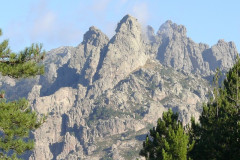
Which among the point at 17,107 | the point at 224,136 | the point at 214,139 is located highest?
the point at 17,107

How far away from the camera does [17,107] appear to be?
29.8m

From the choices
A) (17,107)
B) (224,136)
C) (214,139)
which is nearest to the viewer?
(17,107)

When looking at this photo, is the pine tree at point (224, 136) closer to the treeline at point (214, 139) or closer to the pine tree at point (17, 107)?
the treeline at point (214, 139)

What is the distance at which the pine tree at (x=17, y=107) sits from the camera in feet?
91.5

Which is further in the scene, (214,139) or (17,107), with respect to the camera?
(214,139)

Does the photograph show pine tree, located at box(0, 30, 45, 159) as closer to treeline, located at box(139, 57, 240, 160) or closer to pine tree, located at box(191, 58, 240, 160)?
treeline, located at box(139, 57, 240, 160)

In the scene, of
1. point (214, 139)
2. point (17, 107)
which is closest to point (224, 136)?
point (214, 139)

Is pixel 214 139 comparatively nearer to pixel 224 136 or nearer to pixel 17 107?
pixel 224 136

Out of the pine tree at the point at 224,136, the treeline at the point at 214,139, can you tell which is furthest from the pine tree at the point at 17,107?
the pine tree at the point at 224,136

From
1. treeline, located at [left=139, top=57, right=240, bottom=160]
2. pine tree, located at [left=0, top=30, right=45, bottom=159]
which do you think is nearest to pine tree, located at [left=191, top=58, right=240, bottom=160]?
treeline, located at [left=139, top=57, right=240, bottom=160]

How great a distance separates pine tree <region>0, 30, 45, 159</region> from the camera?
27875 millimetres

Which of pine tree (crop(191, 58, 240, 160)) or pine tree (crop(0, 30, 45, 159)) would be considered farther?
pine tree (crop(191, 58, 240, 160))

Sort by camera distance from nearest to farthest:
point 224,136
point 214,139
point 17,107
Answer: point 17,107, point 224,136, point 214,139

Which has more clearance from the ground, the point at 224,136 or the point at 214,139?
the point at 224,136
